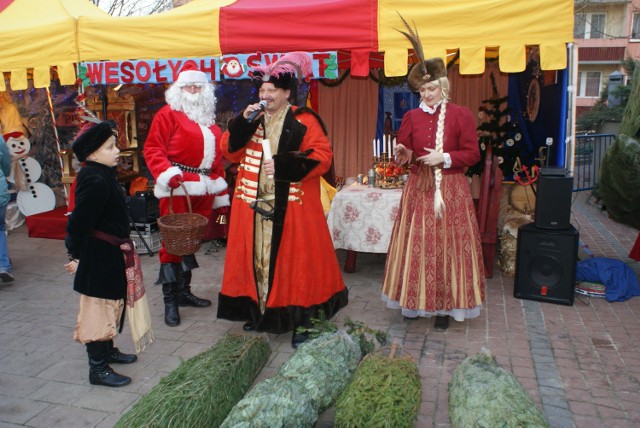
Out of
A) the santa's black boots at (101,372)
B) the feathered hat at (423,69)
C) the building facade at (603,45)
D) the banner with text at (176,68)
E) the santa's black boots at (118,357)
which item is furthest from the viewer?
the building facade at (603,45)

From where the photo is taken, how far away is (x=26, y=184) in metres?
7.69

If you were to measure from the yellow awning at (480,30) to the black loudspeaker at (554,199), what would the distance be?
0.98 m

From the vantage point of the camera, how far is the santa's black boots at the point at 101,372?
3.37 meters

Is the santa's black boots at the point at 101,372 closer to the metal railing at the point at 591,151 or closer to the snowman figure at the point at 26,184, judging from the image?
the snowman figure at the point at 26,184

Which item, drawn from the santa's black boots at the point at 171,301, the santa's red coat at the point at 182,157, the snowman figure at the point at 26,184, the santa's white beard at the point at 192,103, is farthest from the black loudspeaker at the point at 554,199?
the snowman figure at the point at 26,184

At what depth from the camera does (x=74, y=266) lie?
3213mm

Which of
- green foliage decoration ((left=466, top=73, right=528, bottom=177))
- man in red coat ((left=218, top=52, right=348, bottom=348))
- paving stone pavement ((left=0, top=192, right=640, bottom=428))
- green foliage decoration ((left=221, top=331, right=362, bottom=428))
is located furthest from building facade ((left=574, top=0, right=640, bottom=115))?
green foliage decoration ((left=221, top=331, right=362, bottom=428))

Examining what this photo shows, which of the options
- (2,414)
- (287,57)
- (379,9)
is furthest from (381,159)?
(2,414)

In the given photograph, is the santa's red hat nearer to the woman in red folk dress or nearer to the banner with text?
the banner with text

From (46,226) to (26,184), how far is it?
2.51ft

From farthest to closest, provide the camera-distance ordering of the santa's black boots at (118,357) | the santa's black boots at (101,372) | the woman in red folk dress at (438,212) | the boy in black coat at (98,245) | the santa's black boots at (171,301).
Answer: the santa's black boots at (171,301) < the woman in red folk dress at (438,212) < the santa's black boots at (118,357) < the santa's black boots at (101,372) < the boy in black coat at (98,245)

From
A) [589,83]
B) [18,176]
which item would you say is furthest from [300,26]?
[589,83]

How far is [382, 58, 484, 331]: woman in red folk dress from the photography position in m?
3.95

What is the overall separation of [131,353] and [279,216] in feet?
5.02
